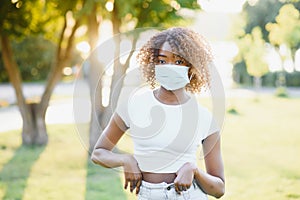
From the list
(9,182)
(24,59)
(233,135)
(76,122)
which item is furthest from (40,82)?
(76,122)

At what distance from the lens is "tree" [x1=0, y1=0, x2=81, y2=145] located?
8.48 metres

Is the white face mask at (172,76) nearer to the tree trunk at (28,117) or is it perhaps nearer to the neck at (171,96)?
the neck at (171,96)

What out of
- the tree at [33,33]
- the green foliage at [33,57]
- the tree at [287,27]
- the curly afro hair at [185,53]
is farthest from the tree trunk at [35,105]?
the green foliage at [33,57]

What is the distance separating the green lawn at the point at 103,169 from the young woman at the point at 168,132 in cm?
415

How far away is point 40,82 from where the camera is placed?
→ 1159 inches

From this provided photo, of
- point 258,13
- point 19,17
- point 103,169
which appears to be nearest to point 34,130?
point 19,17

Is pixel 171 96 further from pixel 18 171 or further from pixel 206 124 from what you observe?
pixel 18 171

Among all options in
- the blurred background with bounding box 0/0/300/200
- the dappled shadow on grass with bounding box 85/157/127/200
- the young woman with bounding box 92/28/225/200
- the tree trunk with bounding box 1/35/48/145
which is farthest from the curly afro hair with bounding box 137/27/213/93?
the tree trunk with bounding box 1/35/48/145

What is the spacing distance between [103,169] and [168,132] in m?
5.74

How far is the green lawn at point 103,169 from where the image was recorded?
230 inches

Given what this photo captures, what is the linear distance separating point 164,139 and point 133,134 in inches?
4.0

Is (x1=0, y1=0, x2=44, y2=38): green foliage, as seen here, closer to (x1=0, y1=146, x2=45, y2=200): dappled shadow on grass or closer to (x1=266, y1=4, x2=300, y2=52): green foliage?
(x1=0, y1=146, x2=45, y2=200): dappled shadow on grass

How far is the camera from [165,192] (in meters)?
1.56

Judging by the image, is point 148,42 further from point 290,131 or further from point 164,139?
point 290,131
